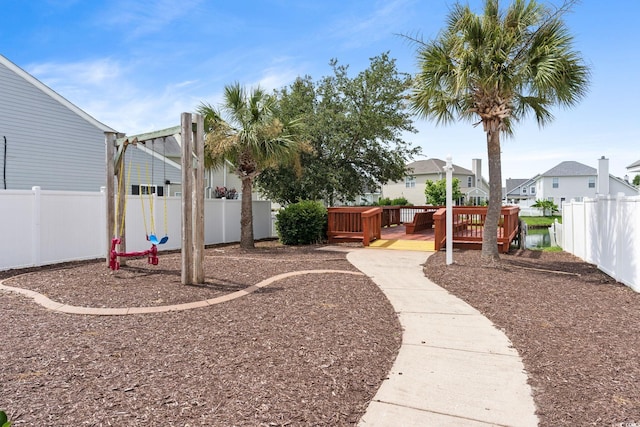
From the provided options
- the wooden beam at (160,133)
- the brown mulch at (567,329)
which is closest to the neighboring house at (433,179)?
the brown mulch at (567,329)

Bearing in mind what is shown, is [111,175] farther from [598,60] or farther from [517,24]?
[598,60]

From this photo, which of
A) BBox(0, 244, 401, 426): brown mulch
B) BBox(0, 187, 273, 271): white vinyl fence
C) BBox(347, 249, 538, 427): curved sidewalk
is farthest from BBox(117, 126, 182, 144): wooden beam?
BBox(347, 249, 538, 427): curved sidewalk

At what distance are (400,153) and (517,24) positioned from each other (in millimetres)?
8991

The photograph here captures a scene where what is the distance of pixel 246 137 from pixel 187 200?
529 centimetres

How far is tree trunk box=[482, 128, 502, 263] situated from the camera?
8828 mm

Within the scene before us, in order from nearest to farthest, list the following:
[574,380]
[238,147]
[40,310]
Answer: [574,380], [40,310], [238,147]

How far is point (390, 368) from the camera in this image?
346 cm

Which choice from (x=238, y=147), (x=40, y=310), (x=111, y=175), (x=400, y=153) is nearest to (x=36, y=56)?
(x=238, y=147)

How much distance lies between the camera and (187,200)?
247 inches

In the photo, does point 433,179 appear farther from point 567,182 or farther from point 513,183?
point 513,183

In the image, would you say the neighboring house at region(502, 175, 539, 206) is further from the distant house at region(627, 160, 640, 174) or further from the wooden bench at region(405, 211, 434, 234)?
the wooden bench at region(405, 211, 434, 234)

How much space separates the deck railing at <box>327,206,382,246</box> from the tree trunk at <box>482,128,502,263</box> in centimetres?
420

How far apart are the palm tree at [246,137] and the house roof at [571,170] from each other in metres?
43.9

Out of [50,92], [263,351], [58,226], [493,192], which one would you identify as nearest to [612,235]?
[493,192]
